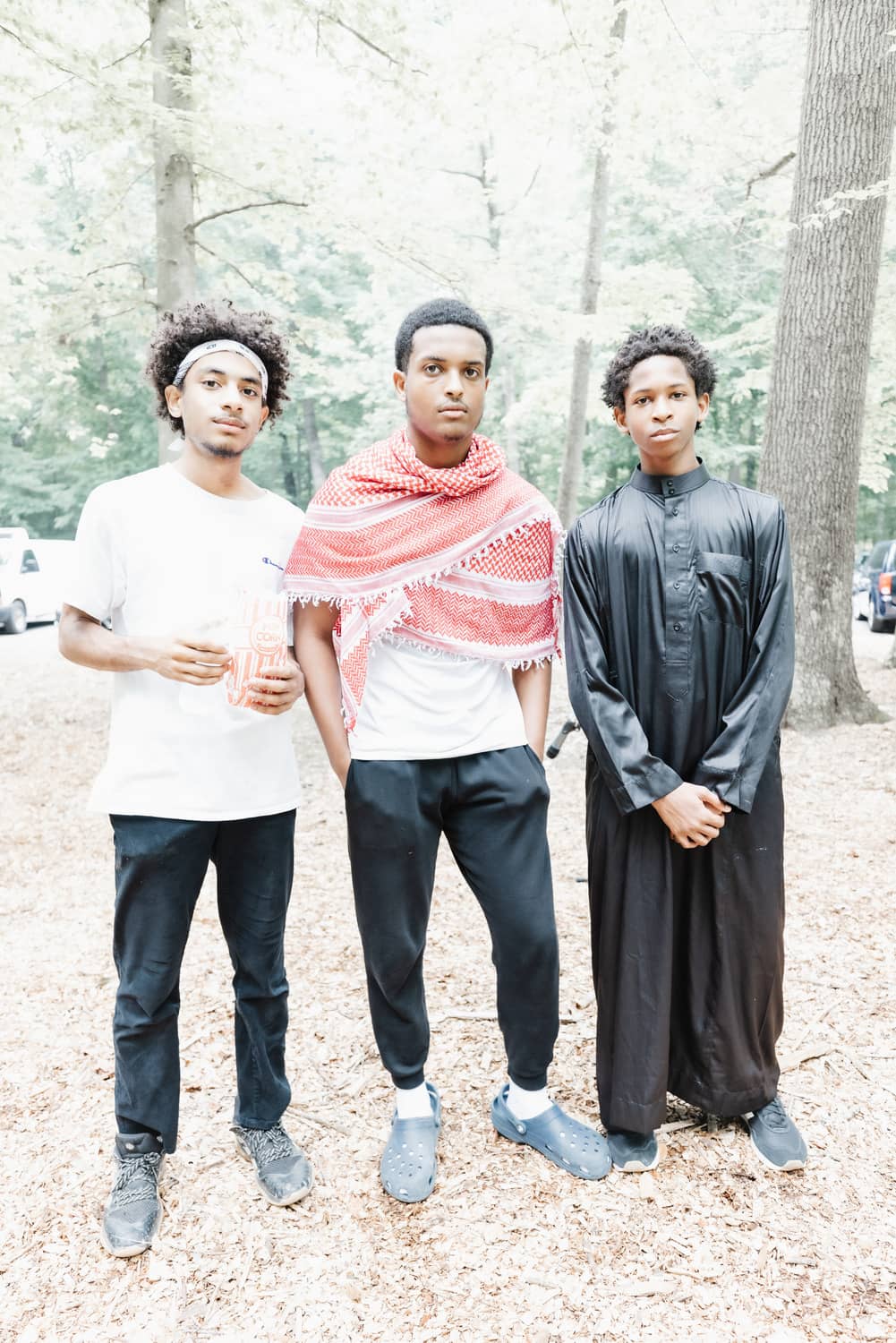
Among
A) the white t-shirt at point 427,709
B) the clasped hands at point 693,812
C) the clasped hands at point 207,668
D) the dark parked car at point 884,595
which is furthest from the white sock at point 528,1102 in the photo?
the dark parked car at point 884,595

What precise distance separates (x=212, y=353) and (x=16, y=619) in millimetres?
16112

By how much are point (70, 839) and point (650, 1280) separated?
4.54 meters

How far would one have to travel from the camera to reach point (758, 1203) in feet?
7.80

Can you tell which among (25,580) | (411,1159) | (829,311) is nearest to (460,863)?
(411,1159)

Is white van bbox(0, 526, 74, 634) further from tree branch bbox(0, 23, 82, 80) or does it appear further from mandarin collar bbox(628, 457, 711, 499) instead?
mandarin collar bbox(628, 457, 711, 499)

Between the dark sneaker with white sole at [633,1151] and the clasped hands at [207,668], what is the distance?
5.00 feet

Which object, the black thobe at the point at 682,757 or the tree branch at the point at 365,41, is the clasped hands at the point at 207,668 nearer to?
the black thobe at the point at 682,757

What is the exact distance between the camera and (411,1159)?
2.52 m

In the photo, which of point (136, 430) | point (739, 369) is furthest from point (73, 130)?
point (136, 430)

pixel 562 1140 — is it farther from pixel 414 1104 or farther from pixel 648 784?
pixel 648 784

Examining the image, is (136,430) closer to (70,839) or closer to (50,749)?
(50,749)

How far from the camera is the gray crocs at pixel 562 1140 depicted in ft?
8.20

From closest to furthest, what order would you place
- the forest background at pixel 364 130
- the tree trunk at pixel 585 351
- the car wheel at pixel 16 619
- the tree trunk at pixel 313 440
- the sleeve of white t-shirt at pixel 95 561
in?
Result: the sleeve of white t-shirt at pixel 95 561 < the forest background at pixel 364 130 < the tree trunk at pixel 585 351 < the car wheel at pixel 16 619 < the tree trunk at pixel 313 440

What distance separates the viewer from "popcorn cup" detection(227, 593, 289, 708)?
7.05 feet
